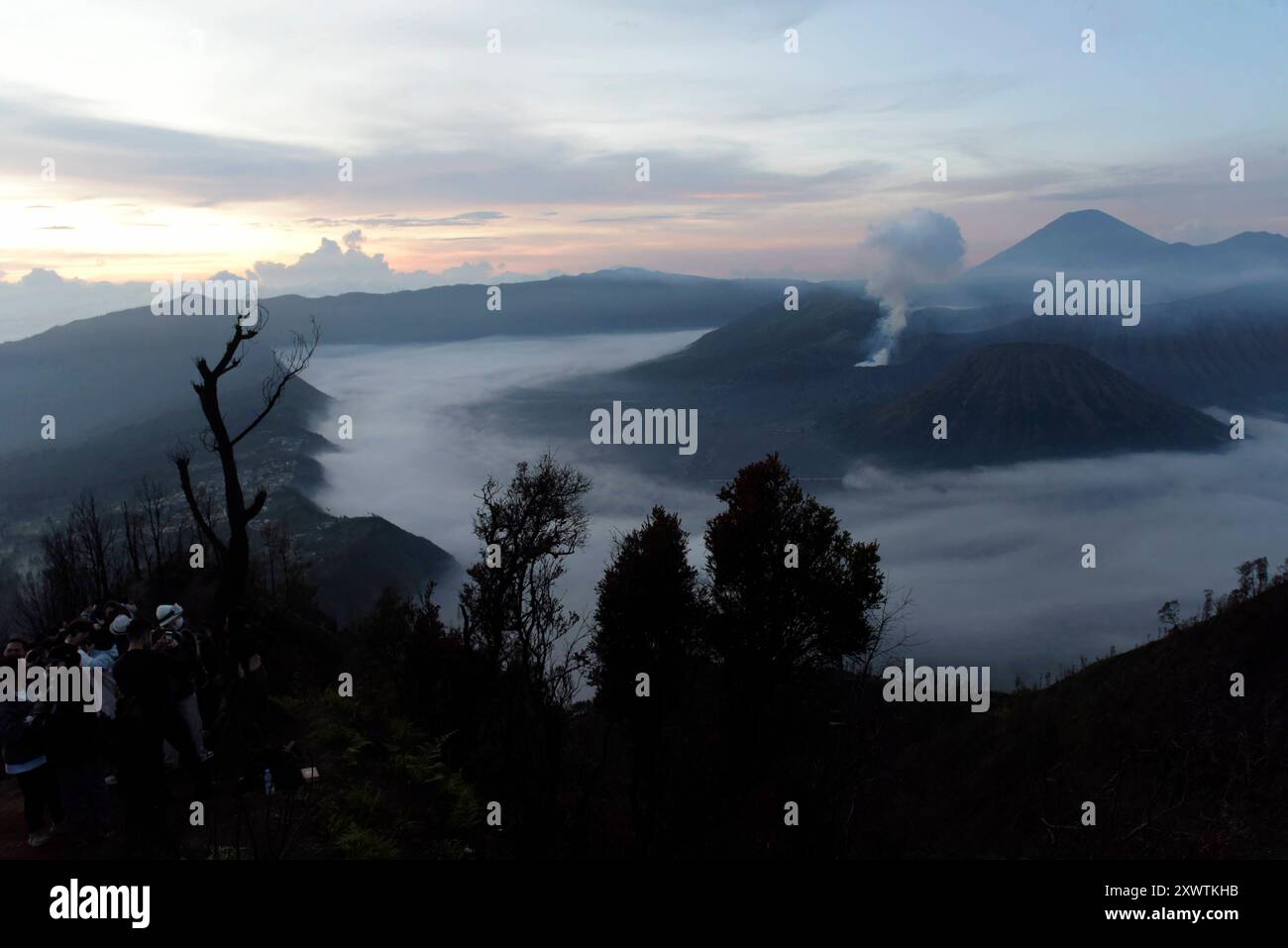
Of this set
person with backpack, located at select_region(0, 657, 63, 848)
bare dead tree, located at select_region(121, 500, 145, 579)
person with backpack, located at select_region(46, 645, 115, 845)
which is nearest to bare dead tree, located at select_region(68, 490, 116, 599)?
bare dead tree, located at select_region(121, 500, 145, 579)

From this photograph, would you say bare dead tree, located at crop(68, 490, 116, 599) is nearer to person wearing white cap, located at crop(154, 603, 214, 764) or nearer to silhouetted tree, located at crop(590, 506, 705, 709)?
silhouetted tree, located at crop(590, 506, 705, 709)

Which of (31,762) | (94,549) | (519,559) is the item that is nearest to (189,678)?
(31,762)

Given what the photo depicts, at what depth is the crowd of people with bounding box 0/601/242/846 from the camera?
1150 centimetres

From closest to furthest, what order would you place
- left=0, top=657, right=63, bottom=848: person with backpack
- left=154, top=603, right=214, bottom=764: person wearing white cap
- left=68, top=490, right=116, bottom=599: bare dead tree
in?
left=0, top=657, right=63, bottom=848: person with backpack < left=154, top=603, right=214, bottom=764: person wearing white cap < left=68, top=490, right=116, bottom=599: bare dead tree

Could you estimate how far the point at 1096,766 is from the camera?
2989cm

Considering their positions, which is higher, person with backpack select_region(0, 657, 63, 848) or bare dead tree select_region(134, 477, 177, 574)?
bare dead tree select_region(134, 477, 177, 574)

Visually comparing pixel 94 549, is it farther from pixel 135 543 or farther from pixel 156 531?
pixel 156 531

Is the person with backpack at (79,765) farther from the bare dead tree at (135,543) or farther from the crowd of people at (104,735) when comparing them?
the bare dead tree at (135,543)

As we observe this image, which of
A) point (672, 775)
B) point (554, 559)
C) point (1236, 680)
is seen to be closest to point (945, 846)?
point (672, 775)

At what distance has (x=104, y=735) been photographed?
41.7 ft

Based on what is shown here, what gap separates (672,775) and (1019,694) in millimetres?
25629


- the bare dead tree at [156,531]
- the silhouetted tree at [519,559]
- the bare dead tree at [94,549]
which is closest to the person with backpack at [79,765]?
the silhouetted tree at [519,559]

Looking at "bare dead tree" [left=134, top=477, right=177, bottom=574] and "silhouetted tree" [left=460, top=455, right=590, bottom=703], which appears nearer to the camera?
"silhouetted tree" [left=460, top=455, right=590, bottom=703]
